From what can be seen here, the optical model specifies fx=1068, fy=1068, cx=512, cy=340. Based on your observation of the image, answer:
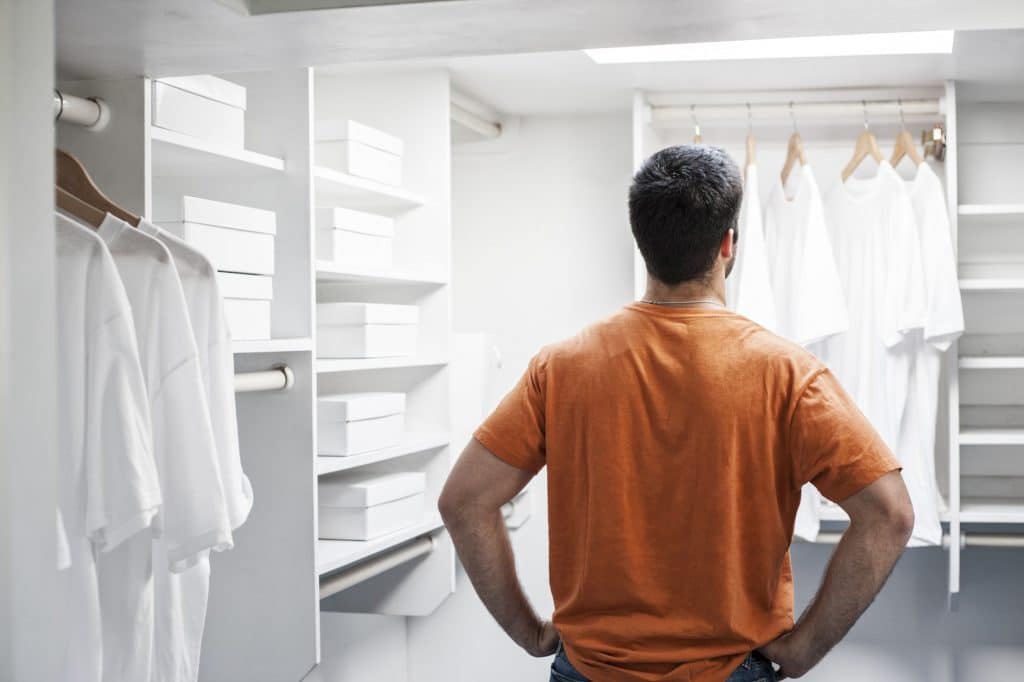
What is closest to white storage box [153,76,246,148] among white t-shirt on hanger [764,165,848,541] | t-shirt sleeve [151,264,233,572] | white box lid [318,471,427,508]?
t-shirt sleeve [151,264,233,572]

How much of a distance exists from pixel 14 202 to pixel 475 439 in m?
0.81

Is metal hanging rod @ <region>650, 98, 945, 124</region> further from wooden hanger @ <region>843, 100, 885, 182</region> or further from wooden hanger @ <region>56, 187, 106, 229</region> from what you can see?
wooden hanger @ <region>56, 187, 106, 229</region>

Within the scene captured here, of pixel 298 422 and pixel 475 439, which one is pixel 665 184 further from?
pixel 298 422

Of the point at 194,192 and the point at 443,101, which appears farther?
the point at 443,101

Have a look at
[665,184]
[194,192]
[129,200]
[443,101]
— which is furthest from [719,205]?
[443,101]

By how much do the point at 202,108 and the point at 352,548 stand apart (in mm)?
1005

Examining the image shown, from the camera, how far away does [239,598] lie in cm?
223

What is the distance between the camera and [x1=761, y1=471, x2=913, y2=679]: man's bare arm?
1350 mm

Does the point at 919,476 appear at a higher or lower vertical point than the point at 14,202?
lower

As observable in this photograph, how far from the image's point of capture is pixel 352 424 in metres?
2.37

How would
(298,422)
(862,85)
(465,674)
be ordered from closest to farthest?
(298,422) → (862,85) → (465,674)

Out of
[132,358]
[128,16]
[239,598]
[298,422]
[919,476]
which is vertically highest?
[128,16]

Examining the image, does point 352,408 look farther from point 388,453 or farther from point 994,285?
point 994,285

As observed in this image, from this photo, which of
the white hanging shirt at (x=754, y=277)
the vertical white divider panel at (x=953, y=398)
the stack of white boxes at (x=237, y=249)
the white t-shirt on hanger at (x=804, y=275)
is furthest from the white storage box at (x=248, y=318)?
the vertical white divider panel at (x=953, y=398)
